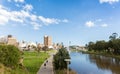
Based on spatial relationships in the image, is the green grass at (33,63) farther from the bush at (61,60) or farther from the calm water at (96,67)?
the calm water at (96,67)

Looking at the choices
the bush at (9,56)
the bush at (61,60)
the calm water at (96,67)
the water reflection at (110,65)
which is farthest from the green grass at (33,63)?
the water reflection at (110,65)

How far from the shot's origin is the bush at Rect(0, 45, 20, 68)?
34978 mm

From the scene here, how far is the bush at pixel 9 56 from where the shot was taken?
35.0m

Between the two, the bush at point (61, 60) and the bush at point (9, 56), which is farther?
the bush at point (61, 60)

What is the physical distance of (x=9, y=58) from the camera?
119ft

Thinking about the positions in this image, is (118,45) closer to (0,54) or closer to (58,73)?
(58,73)

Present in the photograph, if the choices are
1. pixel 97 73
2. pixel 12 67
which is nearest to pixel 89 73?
pixel 97 73

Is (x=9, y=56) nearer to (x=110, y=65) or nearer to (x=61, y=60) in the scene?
(x=61, y=60)

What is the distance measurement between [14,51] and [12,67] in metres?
2.71

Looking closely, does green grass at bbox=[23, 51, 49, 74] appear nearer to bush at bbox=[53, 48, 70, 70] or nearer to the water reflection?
bush at bbox=[53, 48, 70, 70]

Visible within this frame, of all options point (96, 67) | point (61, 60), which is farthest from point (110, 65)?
point (61, 60)

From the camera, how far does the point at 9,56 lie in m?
36.0

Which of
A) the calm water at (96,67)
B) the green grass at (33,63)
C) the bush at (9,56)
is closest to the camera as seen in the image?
the bush at (9,56)

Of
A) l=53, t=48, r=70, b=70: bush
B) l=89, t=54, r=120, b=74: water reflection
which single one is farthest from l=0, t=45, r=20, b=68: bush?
l=89, t=54, r=120, b=74: water reflection
